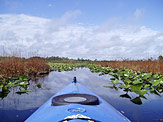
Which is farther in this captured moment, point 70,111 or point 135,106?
point 135,106

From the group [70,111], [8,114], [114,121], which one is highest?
[70,111]

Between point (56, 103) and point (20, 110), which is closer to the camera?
point (56, 103)

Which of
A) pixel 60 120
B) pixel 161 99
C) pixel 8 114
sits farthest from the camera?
pixel 161 99

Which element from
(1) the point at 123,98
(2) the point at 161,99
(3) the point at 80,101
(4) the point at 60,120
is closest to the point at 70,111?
(4) the point at 60,120

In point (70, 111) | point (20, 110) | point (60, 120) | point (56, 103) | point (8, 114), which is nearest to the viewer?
point (60, 120)

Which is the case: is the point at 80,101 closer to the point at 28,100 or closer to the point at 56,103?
the point at 56,103

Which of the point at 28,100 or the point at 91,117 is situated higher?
the point at 91,117

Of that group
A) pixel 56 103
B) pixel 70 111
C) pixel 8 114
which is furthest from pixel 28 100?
pixel 70 111

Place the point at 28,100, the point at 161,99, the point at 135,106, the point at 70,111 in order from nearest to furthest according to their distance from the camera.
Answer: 1. the point at 70,111
2. the point at 135,106
3. the point at 28,100
4. the point at 161,99

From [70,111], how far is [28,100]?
105 inches

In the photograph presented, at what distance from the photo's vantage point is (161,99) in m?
4.11

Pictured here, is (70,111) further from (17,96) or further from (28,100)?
(17,96)

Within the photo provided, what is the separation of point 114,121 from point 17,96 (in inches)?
128

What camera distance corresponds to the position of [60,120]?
1.32m
